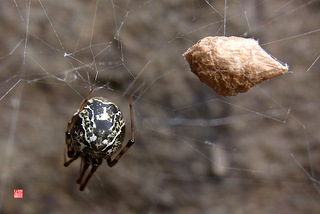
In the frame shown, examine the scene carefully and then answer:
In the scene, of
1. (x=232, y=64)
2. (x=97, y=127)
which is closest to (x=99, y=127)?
(x=97, y=127)

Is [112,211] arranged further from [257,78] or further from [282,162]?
[257,78]

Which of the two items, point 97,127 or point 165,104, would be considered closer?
point 97,127

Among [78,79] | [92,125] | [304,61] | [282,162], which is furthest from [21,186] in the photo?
[304,61]

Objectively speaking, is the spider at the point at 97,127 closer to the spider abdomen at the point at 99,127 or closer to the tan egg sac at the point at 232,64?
the spider abdomen at the point at 99,127

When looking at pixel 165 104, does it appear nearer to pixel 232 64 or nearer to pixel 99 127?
pixel 99 127

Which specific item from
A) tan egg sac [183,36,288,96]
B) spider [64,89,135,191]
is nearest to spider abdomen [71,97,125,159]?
spider [64,89,135,191]
